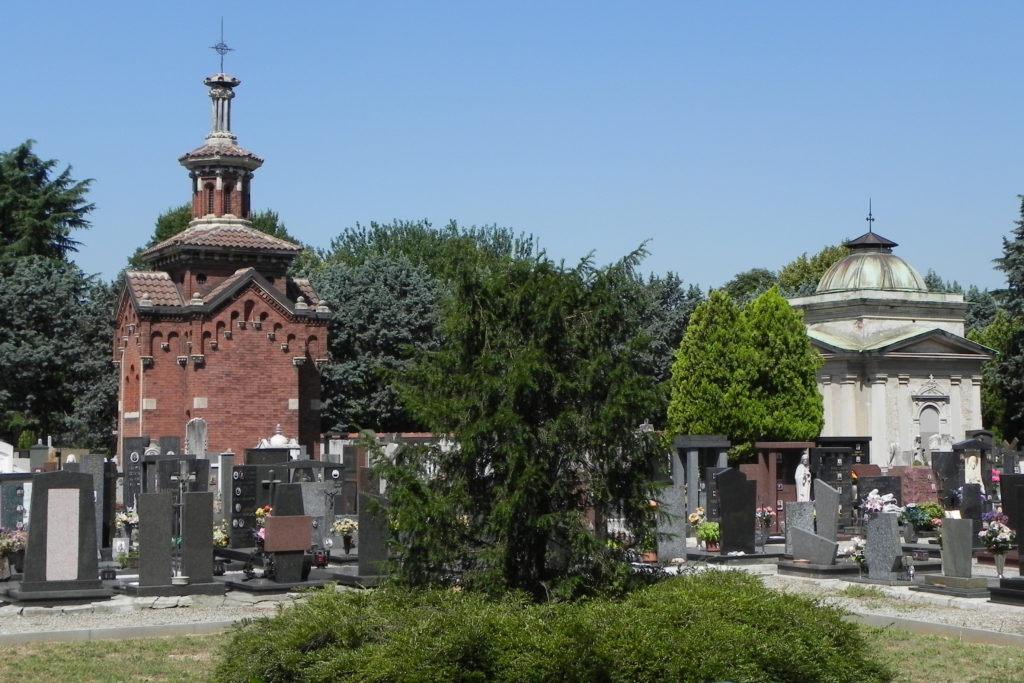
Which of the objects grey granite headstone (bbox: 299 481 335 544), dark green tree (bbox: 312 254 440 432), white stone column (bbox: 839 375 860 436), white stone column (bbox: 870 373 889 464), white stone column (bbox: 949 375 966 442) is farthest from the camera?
white stone column (bbox: 949 375 966 442)

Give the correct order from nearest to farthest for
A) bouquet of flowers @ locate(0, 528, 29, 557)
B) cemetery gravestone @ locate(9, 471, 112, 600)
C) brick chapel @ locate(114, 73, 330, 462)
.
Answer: cemetery gravestone @ locate(9, 471, 112, 600)
bouquet of flowers @ locate(0, 528, 29, 557)
brick chapel @ locate(114, 73, 330, 462)

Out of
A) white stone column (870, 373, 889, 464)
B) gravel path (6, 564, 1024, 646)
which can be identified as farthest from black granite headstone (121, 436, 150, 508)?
white stone column (870, 373, 889, 464)

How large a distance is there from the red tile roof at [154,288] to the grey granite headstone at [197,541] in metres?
28.6

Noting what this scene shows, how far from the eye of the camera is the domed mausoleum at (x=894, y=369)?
5219 centimetres

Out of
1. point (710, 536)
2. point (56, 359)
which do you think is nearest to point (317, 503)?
point (710, 536)

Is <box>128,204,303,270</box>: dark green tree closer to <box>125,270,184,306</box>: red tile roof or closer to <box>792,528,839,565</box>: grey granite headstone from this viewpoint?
<box>125,270,184,306</box>: red tile roof

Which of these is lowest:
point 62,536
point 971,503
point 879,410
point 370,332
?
point 62,536

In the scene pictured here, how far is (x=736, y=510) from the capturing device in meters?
21.8

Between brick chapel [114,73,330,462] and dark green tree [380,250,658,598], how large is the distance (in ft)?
104

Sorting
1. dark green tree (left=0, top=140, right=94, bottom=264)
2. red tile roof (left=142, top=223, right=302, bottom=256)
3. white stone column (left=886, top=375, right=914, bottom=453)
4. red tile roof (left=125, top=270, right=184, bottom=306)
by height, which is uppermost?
dark green tree (left=0, top=140, right=94, bottom=264)

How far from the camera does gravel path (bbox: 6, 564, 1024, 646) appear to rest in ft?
47.7

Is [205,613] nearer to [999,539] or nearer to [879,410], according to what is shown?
[999,539]

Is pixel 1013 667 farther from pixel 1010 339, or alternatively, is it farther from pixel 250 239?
pixel 1010 339

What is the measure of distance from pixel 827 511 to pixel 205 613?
9.35m
